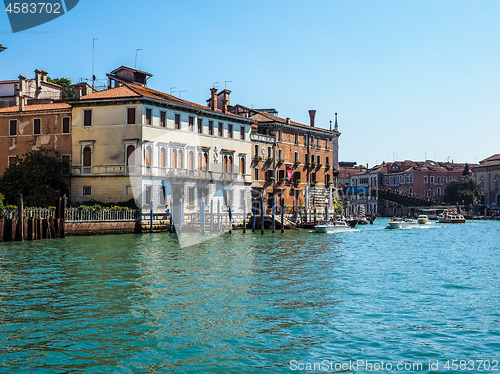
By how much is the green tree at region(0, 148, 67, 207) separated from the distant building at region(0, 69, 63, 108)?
344 inches

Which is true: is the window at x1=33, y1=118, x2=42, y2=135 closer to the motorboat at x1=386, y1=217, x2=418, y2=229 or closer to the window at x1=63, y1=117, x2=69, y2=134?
the window at x1=63, y1=117, x2=69, y2=134

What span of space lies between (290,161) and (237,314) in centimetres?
4103

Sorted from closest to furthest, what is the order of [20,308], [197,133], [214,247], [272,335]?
[272,335], [20,308], [214,247], [197,133]

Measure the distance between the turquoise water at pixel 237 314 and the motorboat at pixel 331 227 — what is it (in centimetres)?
1920

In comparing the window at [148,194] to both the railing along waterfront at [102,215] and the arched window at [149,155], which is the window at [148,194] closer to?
the arched window at [149,155]

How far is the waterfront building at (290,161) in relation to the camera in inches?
1930

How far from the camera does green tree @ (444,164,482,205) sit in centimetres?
8388

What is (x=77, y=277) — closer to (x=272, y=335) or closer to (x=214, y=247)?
(x=272, y=335)

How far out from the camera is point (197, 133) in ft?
135

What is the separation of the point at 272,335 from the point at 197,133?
32.2 meters

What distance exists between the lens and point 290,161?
51938 mm

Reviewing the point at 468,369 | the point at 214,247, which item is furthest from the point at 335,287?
the point at 214,247

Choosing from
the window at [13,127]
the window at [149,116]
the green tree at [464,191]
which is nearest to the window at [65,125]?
the window at [13,127]

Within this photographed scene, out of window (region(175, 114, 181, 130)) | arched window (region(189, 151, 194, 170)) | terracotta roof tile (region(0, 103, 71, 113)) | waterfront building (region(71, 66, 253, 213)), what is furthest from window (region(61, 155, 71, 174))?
arched window (region(189, 151, 194, 170))
